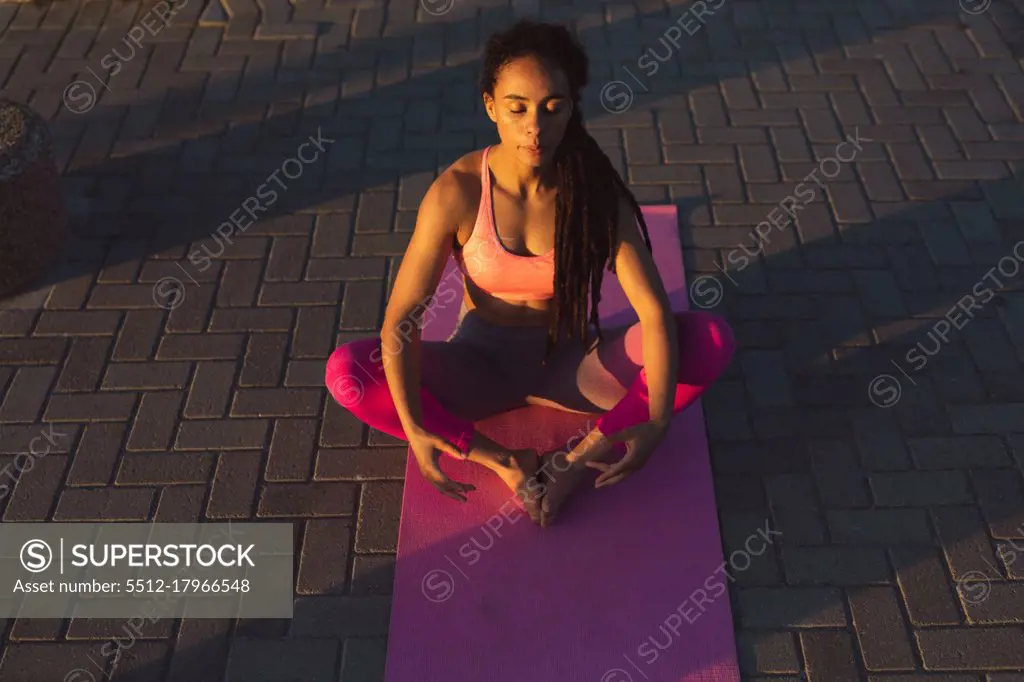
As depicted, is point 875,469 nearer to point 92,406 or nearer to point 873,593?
point 873,593

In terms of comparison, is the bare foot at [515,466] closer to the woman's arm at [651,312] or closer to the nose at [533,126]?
the woman's arm at [651,312]

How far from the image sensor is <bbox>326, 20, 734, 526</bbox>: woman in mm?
2461

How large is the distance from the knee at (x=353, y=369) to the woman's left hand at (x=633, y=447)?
0.77 m

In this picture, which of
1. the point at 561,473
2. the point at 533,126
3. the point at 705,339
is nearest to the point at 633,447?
the point at 561,473

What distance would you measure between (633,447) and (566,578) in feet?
1.63

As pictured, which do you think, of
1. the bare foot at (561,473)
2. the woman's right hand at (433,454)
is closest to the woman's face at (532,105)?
the woman's right hand at (433,454)

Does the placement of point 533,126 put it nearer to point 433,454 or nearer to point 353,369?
point 353,369

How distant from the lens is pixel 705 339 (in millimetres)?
2934

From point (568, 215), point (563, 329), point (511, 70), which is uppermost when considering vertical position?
point (511, 70)

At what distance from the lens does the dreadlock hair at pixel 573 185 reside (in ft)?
7.88

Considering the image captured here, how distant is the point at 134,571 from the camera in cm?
311

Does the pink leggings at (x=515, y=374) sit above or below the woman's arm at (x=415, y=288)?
below

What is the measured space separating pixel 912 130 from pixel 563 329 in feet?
8.87

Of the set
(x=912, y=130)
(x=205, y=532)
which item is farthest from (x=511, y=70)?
(x=912, y=130)
